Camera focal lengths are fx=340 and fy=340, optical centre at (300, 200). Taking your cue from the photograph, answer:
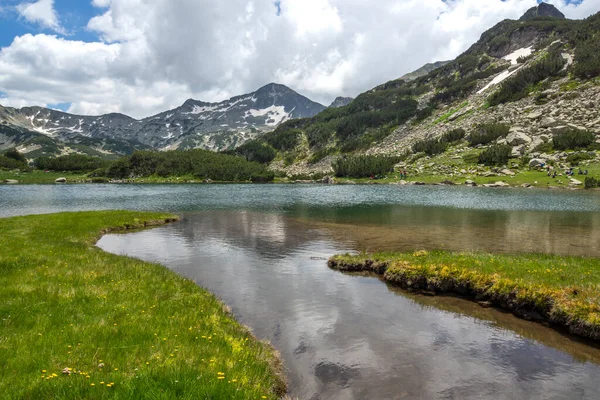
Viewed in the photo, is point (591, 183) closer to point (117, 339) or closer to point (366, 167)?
point (366, 167)

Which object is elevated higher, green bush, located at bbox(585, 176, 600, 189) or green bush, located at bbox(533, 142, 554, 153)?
green bush, located at bbox(533, 142, 554, 153)

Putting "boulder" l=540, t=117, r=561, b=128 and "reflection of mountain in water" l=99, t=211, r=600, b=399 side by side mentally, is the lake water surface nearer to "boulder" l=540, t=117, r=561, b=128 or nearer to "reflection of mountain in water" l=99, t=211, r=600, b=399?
"reflection of mountain in water" l=99, t=211, r=600, b=399

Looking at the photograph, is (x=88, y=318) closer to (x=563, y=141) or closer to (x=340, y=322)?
(x=340, y=322)

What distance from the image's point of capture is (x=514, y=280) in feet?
59.9

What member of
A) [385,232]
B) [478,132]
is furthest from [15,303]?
[478,132]

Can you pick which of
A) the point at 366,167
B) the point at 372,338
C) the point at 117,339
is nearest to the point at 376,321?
the point at 372,338

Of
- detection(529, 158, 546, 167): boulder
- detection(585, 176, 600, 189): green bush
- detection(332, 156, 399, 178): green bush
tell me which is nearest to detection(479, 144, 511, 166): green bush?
detection(529, 158, 546, 167): boulder

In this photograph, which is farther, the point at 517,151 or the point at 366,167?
the point at 366,167

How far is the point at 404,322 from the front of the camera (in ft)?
52.3

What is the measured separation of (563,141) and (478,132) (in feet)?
142

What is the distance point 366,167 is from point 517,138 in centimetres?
6676

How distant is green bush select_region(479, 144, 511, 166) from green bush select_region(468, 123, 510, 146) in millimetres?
19517

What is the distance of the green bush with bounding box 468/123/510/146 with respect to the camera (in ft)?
497

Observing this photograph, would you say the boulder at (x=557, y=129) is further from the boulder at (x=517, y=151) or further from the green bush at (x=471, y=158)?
the green bush at (x=471, y=158)
